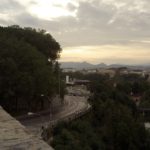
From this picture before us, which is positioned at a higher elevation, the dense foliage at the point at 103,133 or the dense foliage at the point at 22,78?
the dense foliage at the point at 22,78

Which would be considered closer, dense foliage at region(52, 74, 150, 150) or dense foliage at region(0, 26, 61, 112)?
dense foliage at region(52, 74, 150, 150)

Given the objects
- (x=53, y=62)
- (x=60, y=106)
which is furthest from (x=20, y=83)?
(x=53, y=62)

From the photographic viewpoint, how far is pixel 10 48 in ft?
179

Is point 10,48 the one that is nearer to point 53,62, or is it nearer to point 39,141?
point 53,62

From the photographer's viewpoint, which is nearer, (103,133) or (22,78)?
(103,133)

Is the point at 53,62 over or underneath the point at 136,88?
over

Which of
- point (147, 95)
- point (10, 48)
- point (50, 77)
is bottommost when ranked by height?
point (147, 95)

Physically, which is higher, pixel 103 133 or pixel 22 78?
pixel 22 78

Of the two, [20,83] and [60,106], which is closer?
[20,83]

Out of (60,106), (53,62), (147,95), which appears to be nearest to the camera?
(60,106)

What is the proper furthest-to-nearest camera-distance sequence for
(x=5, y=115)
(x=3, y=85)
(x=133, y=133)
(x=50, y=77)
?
(x=50, y=77) → (x=3, y=85) → (x=133, y=133) → (x=5, y=115)

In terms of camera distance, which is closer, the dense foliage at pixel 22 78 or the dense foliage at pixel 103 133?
the dense foliage at pixel 103 133

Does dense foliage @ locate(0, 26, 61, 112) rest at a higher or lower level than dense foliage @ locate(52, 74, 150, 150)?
higher

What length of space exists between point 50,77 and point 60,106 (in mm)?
12381
